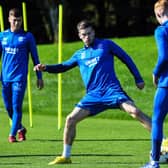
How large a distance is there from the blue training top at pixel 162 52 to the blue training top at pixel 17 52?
13.6 ft

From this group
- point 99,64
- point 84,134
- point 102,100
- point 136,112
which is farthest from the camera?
point 84,134

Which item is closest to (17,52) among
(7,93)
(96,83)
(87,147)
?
(7,93)

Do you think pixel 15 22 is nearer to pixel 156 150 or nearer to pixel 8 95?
pixel 8 95

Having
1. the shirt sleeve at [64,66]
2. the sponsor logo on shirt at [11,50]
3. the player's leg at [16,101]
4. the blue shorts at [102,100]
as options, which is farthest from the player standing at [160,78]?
the sponsor logo on shirt at [11,50]

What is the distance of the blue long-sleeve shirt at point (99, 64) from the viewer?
10.7m

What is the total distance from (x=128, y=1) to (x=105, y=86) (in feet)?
112

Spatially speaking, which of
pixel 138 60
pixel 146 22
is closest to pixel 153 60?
pixel 138 60

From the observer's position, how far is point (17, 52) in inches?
524

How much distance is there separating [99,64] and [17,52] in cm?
294

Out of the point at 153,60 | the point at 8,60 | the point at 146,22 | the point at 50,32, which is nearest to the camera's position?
the point at 8,60

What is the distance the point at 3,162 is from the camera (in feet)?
35.0

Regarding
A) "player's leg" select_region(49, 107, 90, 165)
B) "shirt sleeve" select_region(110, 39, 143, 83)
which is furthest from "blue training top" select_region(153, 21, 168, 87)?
"player's leg" select_region(49, 107, 90, 165)

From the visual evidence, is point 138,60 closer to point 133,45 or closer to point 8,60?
point 133,45

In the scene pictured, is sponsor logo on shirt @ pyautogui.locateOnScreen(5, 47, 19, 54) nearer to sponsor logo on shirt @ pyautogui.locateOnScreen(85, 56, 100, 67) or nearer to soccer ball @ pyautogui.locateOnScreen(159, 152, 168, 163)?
sponsor logo on shirt @ pyautogui.locateOnScreen(85, 56, 100, 67)
